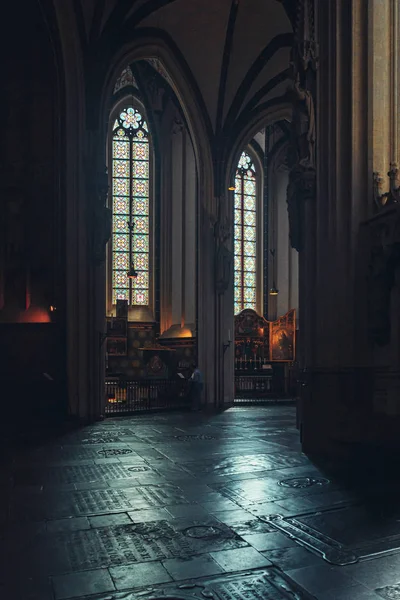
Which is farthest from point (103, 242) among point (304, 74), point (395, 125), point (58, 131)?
point (395, 125)

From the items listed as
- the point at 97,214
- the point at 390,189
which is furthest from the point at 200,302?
the point at 390,189

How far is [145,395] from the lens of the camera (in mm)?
22688

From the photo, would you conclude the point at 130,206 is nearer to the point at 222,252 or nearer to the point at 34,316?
the point at 222,252

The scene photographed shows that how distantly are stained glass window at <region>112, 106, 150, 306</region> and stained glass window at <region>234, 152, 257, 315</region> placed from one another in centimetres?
504

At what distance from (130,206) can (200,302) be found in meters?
8.43

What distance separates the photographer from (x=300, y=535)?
5828mm

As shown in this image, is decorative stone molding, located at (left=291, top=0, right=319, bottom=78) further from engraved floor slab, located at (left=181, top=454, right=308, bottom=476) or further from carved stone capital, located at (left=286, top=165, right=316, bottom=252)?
engraved floor slab, located at (left=181, top=454, right=308, bottom=476)

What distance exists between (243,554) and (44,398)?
463 inches

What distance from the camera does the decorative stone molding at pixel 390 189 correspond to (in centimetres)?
984

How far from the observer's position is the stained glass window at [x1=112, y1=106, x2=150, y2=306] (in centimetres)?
2783

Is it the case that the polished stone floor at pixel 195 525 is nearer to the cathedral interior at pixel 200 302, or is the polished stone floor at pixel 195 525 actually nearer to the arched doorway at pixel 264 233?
the cathedral interior at pixel 200 302

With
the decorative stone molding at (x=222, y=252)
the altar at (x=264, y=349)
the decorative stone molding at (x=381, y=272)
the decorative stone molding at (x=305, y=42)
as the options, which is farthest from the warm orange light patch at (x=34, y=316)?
the altar at (x=264, y=349)

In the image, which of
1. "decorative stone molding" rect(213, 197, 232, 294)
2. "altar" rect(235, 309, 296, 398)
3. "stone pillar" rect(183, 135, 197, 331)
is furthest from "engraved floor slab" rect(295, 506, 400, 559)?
"stone pillar" rect(183, 135, 197, 331)

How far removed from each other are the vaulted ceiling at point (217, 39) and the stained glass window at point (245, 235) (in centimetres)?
941
